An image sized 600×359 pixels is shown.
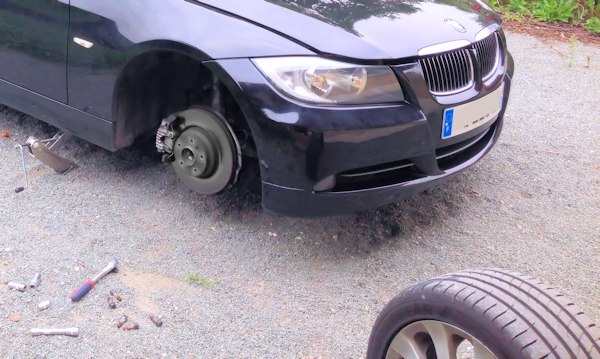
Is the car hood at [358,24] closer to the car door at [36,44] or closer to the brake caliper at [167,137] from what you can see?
the brake caliper at [167,137]

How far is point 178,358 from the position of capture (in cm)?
251

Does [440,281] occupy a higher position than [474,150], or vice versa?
[440,281]

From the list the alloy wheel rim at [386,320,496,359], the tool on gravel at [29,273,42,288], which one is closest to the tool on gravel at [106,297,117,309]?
the tool on gravel at [29,273,42,288]

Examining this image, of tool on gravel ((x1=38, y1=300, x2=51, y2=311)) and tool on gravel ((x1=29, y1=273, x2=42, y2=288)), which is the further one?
tool on gravel ((x1=29, y1=273, x2=42, y2=288))

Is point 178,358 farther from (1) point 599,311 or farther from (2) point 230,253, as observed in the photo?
(1) point 599,311

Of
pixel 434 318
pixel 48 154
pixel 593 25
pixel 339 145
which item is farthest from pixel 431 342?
pixel 593 25

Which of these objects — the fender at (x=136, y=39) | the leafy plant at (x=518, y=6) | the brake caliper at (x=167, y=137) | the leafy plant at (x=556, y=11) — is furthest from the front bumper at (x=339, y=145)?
the leafy plant at (x=518, y=6)

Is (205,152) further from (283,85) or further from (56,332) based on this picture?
(56,332)

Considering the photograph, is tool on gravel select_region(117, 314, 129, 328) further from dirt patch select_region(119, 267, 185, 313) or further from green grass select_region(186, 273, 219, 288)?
green grass select_region(186, 273, 219, 288)

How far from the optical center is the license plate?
2.98 meters

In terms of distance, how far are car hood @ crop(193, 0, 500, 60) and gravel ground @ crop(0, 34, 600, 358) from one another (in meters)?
1.00

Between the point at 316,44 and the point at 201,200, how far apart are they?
1249mm

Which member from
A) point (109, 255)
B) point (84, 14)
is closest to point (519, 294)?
point (109, 255)

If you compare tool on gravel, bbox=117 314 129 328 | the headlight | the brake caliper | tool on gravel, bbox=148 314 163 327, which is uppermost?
the headlight
